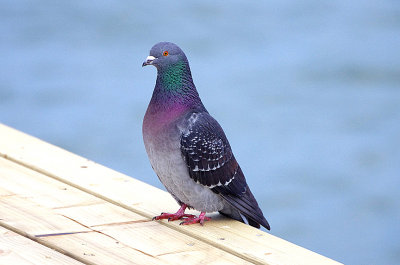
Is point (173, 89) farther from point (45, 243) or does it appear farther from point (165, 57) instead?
point (45, 243)

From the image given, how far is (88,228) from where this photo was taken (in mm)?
3588

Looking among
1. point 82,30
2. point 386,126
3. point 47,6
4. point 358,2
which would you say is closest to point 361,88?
point 386,126

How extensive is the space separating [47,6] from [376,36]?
6.07 meters

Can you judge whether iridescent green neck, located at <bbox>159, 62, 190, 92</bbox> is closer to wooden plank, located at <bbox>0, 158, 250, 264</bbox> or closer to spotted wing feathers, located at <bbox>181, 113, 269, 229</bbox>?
spotted wing feathers, located at <bbox>181, 113, 269, 229</bbox>

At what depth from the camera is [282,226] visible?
8.37 m

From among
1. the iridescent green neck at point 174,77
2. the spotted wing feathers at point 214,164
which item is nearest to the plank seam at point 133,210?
the spotted wing feathers at point 214,164

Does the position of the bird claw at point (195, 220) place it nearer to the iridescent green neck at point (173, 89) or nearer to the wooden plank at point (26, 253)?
the iridescent green neck at point (173, 89)

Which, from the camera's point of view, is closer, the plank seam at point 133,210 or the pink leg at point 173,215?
the plank seam at point 133,210

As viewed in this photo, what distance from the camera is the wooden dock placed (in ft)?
10.7

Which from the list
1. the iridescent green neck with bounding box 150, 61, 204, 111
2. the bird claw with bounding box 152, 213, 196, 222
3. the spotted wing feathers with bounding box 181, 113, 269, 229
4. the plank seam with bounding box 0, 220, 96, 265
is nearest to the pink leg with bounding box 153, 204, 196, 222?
the bird claw with bounding box 152, 213, 196, 222

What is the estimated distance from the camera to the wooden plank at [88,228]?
3.28 meters

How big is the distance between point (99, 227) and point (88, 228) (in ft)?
0.17

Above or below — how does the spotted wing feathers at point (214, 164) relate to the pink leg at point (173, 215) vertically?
above

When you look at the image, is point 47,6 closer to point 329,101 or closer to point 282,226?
point 329,101
